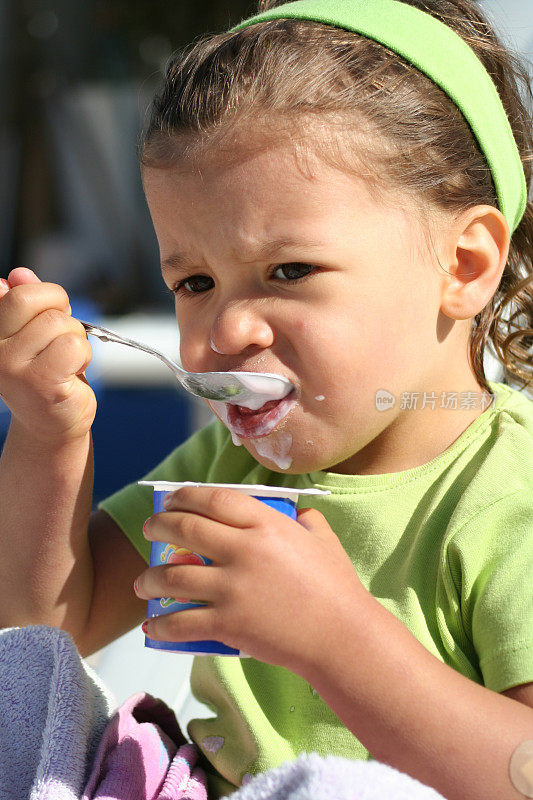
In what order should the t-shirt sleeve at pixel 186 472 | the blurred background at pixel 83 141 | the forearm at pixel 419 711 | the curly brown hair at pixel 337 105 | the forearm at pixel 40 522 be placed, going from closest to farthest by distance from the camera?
the forearm at pixel 419 711 < the curly brown hair at pixel 337 105 < the forearm at pixel 40 522 < the t-shirt sleeve at pixel 186 472 < the blurred background at pixel 83 141

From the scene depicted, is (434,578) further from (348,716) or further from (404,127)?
(404,127)

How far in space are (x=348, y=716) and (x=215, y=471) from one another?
56cm

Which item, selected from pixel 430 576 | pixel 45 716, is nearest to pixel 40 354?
pixel 45 716

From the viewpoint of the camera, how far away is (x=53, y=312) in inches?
41.6

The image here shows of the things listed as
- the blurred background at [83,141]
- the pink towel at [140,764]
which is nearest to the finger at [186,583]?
the pink towel at [140,764]

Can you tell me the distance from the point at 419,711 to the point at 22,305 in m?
0.63

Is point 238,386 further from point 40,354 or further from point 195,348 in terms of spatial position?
point 40,354

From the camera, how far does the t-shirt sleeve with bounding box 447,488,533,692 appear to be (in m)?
0.87

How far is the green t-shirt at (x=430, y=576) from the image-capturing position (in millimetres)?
906

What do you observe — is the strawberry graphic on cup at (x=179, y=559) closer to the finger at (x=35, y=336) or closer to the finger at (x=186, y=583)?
the finger at (x=186, y=583)

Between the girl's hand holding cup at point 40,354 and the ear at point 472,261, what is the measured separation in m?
0.46

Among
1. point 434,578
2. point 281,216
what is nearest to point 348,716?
point 434,578

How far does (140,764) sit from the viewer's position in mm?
954

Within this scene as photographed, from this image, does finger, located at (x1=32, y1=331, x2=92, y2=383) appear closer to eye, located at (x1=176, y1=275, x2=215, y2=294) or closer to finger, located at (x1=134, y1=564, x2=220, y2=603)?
eye, located at (x1=176, y1=275, x2=215, y2=294)
